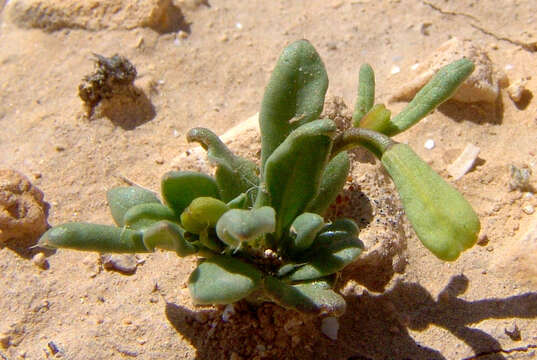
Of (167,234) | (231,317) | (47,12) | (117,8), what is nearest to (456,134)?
(231,317)

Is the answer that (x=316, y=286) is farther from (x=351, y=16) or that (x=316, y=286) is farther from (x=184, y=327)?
(x=351, y=16)

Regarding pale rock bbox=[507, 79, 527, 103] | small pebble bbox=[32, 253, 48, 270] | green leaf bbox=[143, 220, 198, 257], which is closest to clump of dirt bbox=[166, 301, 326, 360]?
green leaf bbox=[143, 220, 198, 257]

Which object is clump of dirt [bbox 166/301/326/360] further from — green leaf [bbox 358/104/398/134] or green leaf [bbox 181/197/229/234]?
green leaf [bbox 358/104/398/134]

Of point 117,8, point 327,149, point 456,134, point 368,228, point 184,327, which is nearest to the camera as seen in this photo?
point 327,149

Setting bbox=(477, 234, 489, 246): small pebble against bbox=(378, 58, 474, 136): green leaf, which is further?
bbox=(477, 234, 489, 246): small pebble

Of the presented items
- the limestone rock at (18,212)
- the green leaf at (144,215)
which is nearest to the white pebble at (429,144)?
the green leaf at (144,215)

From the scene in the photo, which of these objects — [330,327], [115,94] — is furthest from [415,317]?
[115,94]
